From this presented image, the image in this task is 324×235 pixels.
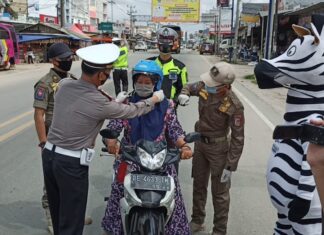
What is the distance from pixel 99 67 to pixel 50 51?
1271 millimetres

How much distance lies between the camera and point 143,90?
3.67 metres

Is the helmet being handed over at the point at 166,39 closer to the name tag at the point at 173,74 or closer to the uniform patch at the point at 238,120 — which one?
the name tag at the point at 173,74

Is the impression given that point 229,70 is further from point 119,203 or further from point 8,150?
point 8,150

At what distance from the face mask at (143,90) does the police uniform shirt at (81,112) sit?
1.18ft

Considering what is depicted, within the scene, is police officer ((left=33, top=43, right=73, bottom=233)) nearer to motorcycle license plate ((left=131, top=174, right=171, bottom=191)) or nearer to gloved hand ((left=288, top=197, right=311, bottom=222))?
motorcycle license plate ((left=131, top=174, right=171, bottom=191))

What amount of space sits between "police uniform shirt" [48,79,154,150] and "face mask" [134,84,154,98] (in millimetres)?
358

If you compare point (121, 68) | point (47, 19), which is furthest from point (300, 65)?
point (47, 19)

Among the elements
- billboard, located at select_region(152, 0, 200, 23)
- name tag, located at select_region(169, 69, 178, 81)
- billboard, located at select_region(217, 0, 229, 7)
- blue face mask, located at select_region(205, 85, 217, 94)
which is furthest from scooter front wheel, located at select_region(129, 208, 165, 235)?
billboard, located at select_region(217, 0, 229, 7)

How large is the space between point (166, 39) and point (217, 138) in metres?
1.72

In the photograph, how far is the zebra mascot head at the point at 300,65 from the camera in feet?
8.74

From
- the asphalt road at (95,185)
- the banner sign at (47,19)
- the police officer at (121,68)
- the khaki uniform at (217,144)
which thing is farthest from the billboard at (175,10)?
the khaki uniform at (217,144)

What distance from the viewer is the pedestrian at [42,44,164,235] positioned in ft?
10.3

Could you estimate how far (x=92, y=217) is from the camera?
15.6 ft

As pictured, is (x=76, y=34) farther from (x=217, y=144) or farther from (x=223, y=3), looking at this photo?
(x=217, y=144)
